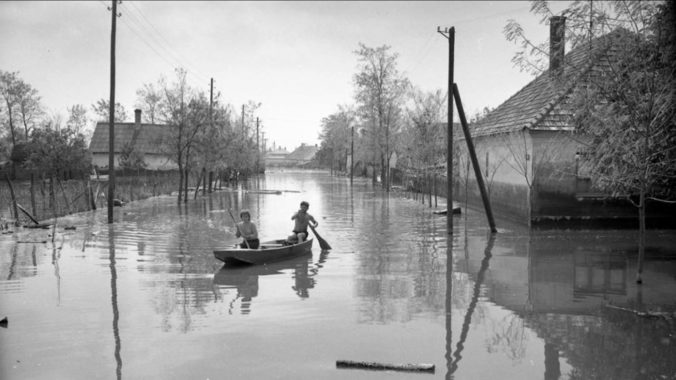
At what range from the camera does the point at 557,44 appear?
40.1 feet

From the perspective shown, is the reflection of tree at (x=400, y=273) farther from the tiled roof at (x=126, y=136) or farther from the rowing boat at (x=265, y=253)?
the tiled roof at (x=126, y=136)

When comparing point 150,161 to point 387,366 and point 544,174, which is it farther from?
point 387,366

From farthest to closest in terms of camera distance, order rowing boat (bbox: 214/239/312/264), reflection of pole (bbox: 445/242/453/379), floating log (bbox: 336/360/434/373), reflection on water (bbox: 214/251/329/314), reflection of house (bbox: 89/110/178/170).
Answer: reflection of house (bbox: 89/110/178/170) → rowing boat (bbox: 214/239/312/264) → reflection on water (bbox: 214/251/329/314) → reflection of pole (bbox: 445/242/453/379) → floating log (bbox: 336/360/434/373)

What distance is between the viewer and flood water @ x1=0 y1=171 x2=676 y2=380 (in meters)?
Result: 7.81

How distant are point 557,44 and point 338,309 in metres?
6.82

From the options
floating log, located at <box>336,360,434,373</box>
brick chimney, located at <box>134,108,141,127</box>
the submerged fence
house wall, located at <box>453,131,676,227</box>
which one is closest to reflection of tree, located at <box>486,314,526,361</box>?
floating log, located at <box>336,360,434,373</box>

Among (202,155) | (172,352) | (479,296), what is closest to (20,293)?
(172,352)

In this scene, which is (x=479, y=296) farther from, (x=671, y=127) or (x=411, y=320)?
(x=671, y=127)

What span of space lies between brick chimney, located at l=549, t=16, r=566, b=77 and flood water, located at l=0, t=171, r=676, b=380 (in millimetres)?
4534

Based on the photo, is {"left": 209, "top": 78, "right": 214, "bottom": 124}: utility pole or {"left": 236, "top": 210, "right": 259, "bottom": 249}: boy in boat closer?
{"left": 236, "top": 210, "right": 259, "bottom": 249}: boy in boat

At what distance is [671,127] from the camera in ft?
42.9

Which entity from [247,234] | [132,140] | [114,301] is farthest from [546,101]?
[132,140]

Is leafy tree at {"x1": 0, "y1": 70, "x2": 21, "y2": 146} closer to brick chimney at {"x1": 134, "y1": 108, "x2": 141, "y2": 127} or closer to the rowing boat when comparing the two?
brick chimney at {"x1": 134, "y1": 108, "x2": 141, "y2": 127}

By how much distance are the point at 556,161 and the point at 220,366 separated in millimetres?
17789
